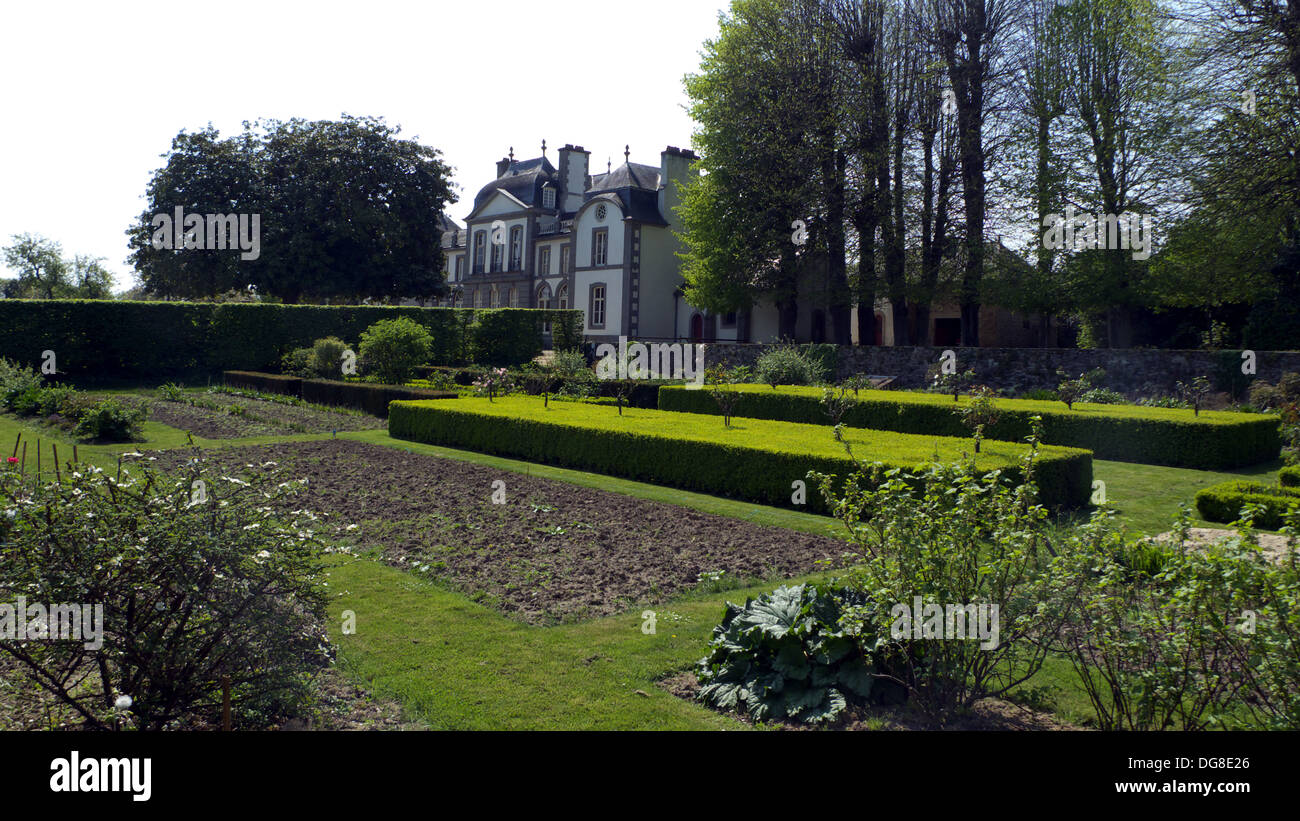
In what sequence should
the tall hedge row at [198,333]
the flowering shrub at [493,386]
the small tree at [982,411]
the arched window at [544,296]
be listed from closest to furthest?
the small tree at [982,411] < the flowering shrub at [493,386] < the tall hedge row at [198,333] < the arched window at [544,296]

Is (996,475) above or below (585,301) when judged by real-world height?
below

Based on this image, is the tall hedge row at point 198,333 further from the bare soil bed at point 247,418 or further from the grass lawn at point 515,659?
the grass lawn at point 515,659

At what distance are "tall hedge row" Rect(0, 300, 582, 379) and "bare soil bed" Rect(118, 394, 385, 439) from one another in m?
5.13

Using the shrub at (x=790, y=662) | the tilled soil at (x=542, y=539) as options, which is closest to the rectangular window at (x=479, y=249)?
the tilled soil at (x=542, y=539)

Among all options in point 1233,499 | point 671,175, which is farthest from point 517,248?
point 1233,499

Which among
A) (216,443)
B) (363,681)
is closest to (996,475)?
(363,681)

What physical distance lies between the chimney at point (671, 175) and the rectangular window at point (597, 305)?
4.70m

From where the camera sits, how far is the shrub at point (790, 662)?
4.39m

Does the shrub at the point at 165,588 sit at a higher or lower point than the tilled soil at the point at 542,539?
higher

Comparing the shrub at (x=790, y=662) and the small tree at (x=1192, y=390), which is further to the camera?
the small tree at (x=1192, y=390)

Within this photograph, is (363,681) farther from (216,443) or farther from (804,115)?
(804,115)
